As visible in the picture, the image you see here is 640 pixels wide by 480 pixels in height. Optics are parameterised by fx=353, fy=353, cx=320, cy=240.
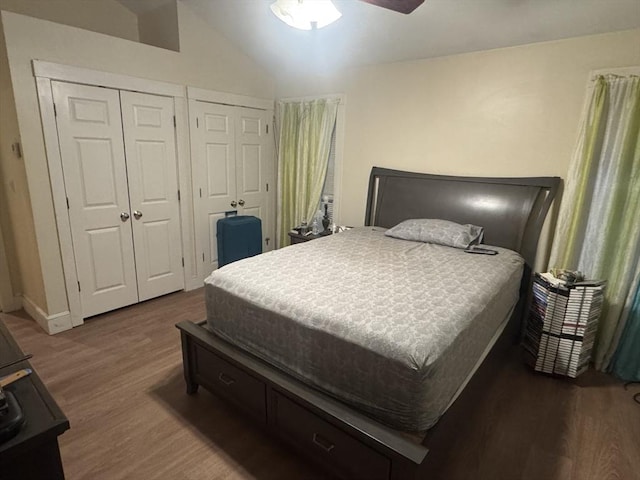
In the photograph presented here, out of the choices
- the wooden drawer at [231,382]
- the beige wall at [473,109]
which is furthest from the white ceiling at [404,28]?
the wooden drawer at [231,382]

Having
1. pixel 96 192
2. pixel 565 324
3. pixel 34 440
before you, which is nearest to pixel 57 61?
pixel 96 192

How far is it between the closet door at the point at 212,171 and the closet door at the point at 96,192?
739 mm

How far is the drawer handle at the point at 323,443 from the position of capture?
1.51m

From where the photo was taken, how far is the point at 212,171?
3.81 meters

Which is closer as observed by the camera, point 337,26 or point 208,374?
point 208,374

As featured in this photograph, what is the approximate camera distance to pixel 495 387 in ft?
7.66

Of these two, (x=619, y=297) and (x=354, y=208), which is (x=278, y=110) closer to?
(x=354, y=208)

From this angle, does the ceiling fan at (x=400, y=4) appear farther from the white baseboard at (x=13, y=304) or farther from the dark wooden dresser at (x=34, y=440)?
the white baseboard at (x=13, y=304)

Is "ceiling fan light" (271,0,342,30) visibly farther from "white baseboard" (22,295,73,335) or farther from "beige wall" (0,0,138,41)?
"white baseboard" (22,295,73,335)

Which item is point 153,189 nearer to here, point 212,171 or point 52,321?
point 212,171

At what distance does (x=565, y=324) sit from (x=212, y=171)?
3407 mm

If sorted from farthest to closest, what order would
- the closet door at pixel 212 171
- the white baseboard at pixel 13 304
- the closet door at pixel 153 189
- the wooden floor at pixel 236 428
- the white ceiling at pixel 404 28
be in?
the closet door at pixel 212 171 < the white baseboard at pixel 13 304 < the closet door at pixel 153 189 < the white ceiling at pixel 404 28 < the wooden floor at pixel 236 428

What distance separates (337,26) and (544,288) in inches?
104

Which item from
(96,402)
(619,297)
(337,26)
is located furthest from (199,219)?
(619,297)
